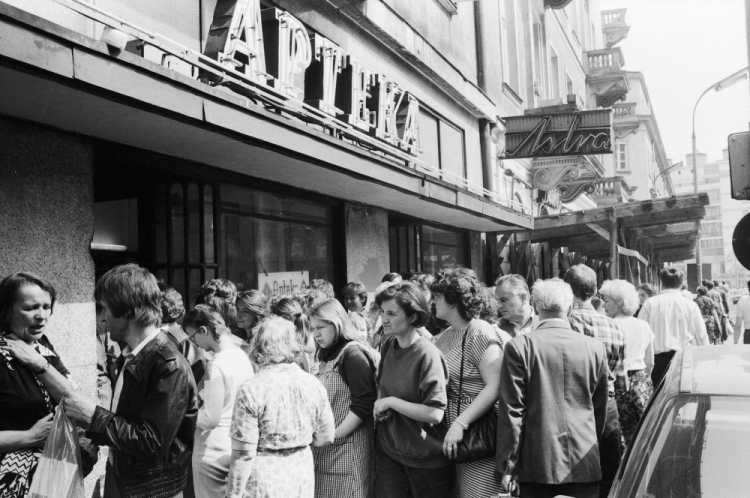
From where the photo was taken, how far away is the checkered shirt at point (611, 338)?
4957mm

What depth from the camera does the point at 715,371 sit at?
3068 millimetres

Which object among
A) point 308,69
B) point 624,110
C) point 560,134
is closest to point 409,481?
point 308,69

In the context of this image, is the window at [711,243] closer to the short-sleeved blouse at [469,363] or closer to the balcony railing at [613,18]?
the balcony railing at [613,18]

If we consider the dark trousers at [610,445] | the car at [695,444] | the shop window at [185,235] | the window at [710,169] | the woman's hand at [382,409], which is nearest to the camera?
the car at [695,444]

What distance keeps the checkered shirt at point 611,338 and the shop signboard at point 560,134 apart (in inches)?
439

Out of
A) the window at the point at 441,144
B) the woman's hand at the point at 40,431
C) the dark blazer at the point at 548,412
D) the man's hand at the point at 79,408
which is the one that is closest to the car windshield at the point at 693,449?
the dark blazer at the point at 548,412

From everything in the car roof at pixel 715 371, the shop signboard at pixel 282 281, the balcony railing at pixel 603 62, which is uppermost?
the balcony railing at pixel 603 62

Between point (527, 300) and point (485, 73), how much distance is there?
14124mm

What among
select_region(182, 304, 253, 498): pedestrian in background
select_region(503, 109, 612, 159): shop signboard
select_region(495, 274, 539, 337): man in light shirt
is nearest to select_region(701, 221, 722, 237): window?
select_region(503, 109, 612, 159): shop signboard

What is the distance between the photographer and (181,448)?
126 inches

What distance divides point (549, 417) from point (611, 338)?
4.18ft

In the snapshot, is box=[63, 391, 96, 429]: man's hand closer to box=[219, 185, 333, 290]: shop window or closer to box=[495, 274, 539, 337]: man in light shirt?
box=[495, 274, 539, 337]: man in light shirt

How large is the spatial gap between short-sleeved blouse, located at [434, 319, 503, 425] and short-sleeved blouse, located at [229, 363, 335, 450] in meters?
0.90

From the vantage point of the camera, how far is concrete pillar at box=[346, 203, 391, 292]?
11.0m
